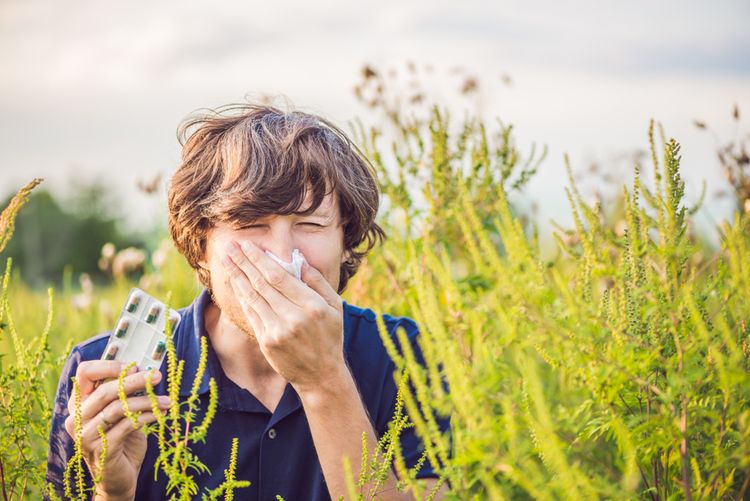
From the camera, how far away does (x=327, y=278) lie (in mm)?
2375

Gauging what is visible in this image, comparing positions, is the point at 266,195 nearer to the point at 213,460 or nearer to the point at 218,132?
the point at 218,132

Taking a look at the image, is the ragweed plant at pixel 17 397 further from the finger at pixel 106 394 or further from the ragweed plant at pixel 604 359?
the ragweed plant at pixel 604 359

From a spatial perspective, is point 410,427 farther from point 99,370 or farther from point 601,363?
point 601,363

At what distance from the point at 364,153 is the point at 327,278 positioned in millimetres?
947

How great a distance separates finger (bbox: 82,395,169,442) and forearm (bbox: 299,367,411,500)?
44cm

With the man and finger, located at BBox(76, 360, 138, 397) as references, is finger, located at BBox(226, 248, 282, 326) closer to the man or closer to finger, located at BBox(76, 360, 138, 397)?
the man

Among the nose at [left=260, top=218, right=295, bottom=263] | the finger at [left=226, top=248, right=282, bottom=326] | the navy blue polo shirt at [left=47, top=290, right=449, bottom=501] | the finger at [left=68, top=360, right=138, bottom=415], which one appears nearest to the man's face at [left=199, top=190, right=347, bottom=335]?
the nose at [left=260, top=218, right=295, bottom=263]

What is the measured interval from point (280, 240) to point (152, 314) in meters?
0.46

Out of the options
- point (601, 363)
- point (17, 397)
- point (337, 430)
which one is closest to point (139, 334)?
point (17, 397)

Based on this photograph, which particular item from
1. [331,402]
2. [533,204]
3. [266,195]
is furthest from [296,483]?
[533,204]

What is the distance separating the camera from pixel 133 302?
1993mm

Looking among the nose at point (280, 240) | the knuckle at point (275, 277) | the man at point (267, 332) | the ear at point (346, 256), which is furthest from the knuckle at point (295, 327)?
the ear at point (346, 256)

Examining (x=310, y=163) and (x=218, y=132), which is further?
(x=218, y=132)

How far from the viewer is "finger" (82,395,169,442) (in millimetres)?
1806
